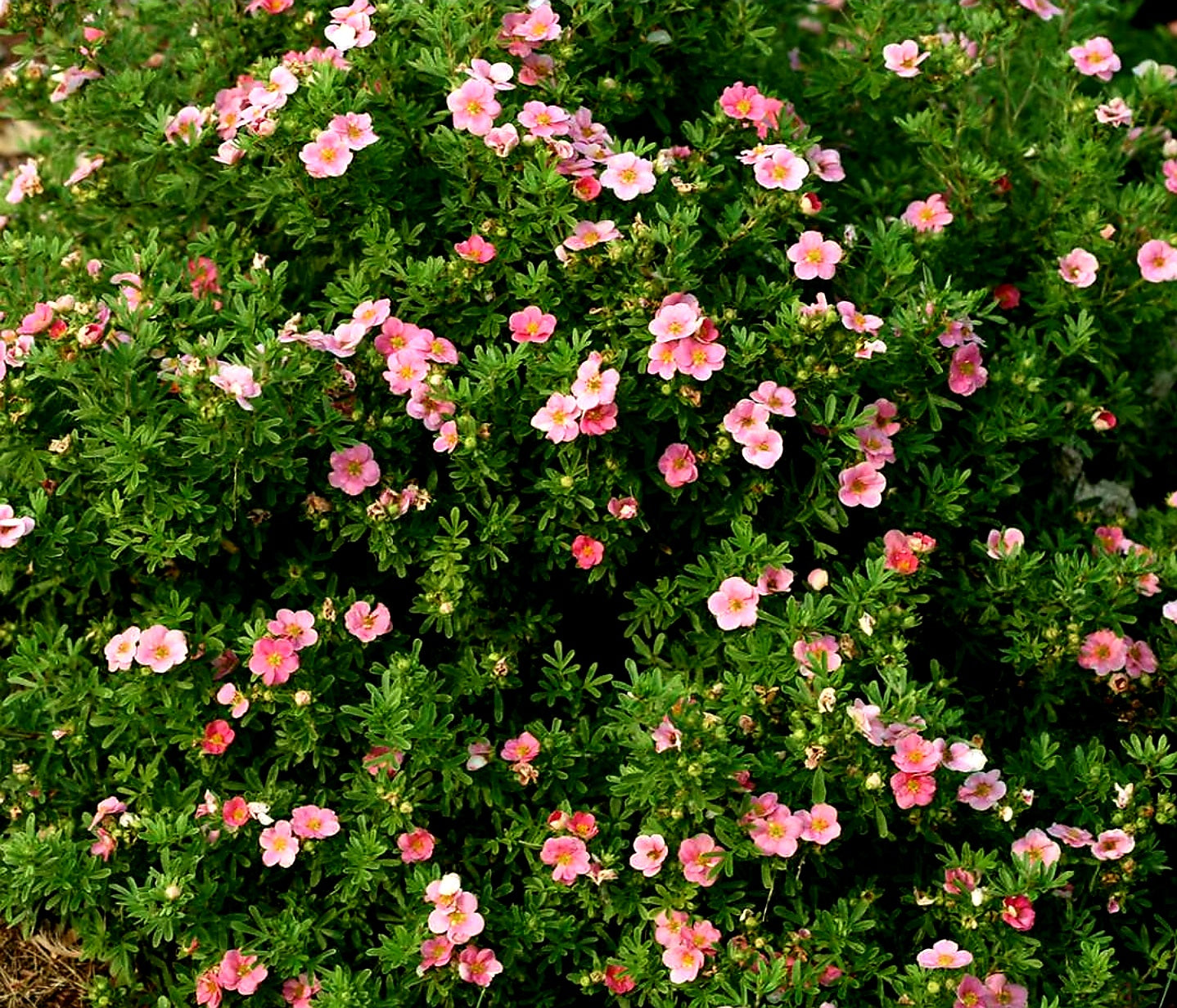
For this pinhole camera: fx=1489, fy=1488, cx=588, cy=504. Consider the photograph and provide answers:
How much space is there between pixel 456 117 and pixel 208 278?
88 cm

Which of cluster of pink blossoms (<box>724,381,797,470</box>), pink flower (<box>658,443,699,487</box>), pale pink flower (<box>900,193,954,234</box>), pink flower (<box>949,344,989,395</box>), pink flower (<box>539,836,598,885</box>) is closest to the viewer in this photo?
pink flower (<box>539,836,598,885</box>)

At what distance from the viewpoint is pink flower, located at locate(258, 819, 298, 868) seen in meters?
3.62

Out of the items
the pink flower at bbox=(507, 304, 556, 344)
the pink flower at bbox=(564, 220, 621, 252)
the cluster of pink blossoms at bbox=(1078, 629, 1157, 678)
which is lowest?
the cluster of pink blossoms at bbox=(1078, 629, 1157, 678)

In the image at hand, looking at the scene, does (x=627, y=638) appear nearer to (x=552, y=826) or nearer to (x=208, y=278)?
(x=552, y=826)

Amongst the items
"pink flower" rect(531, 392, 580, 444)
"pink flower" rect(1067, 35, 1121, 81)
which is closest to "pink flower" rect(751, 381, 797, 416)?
"pink flower" rect(531, 392, 580, 444)

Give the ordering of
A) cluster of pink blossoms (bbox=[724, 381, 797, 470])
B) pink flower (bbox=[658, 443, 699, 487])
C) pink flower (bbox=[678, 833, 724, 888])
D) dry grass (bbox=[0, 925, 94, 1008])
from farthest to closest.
A: dry grass (bbox=[0, 925, 94, 1008]) → pink flower (bbox=[658, 443, 699, 487]) → cluster of pink blossoms (bbox=[724, 381, 797, 470]) → pink flower (bbox=[678, 833, 724, 888])

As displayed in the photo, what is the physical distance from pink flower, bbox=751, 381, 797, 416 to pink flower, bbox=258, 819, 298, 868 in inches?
62.3

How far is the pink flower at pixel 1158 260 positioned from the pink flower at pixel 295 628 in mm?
2573

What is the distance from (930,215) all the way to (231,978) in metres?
2.80

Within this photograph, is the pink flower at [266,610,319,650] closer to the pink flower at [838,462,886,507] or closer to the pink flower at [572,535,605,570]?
the pink flower at [572,535,605,570]

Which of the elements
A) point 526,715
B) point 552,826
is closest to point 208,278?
point 526,715

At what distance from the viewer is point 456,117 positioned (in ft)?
12.5

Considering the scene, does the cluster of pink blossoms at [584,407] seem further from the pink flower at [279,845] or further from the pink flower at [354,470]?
the pink flower at [279,845]

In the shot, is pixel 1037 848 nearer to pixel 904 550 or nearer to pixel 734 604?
pixel 904 550
